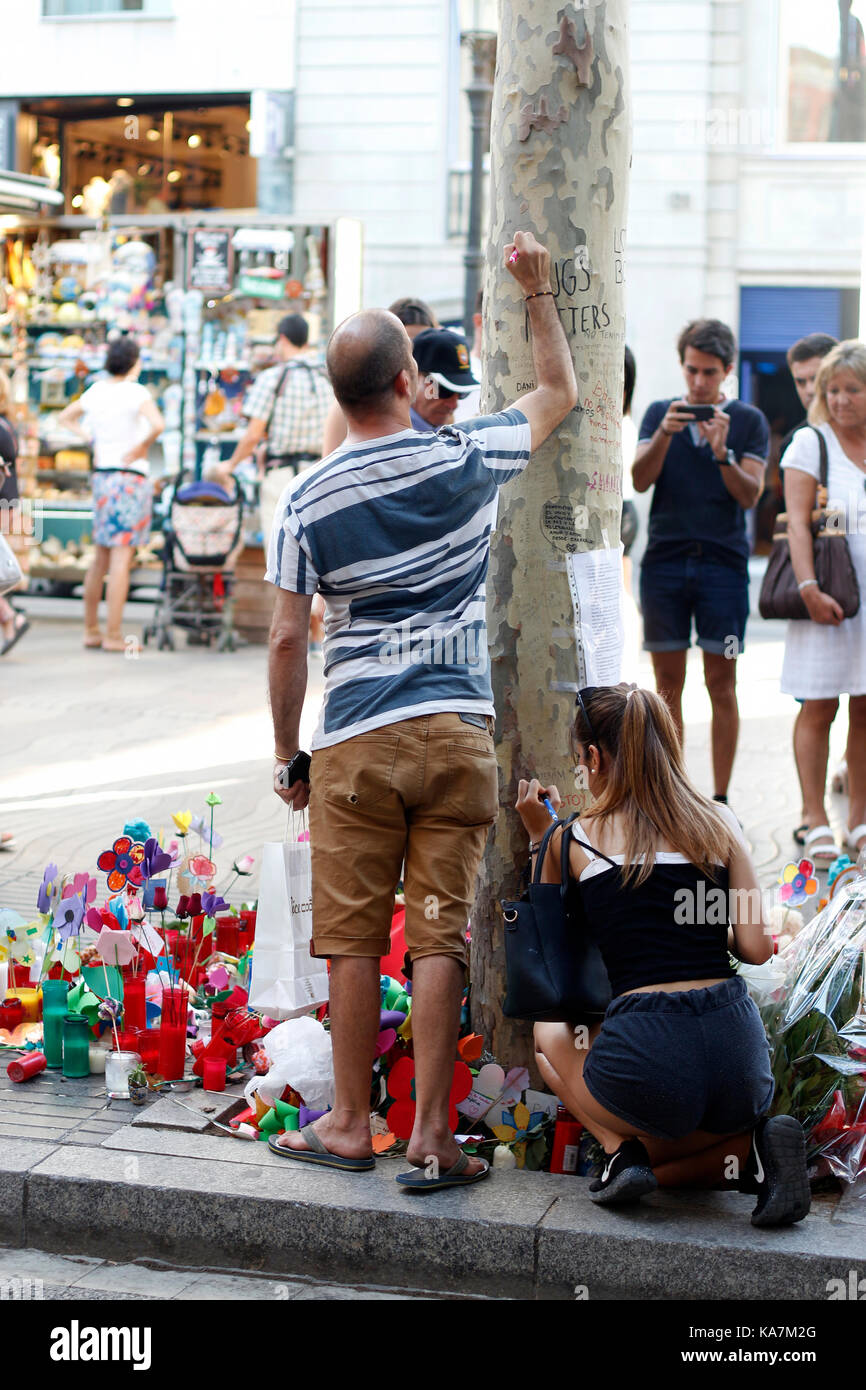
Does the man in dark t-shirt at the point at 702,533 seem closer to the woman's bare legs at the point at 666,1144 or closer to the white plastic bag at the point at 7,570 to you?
the white plastic bag at the point at 7,570

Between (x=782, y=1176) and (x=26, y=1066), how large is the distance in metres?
1.96

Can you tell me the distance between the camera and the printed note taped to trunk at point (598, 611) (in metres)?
4.06

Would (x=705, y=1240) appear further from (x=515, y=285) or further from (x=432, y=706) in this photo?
(x=515, y=285)

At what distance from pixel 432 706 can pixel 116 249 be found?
40.6 feet

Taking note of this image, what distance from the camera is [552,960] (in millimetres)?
3648

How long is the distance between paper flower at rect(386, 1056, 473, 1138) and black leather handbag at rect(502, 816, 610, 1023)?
32 centimetres

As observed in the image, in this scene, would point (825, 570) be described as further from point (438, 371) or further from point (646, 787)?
point (646, 787)

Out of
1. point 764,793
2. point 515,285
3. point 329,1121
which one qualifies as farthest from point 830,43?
point 329,1121

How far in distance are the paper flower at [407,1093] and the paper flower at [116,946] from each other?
86 cm

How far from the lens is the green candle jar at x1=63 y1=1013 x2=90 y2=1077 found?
167 inches

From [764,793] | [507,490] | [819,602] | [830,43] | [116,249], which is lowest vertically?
[764,793]

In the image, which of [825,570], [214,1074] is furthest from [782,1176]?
[825,570]

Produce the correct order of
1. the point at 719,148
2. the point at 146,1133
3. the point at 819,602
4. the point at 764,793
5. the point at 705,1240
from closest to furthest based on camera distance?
the point at 705,1240, the point at 146,1133, the point at 819,602, the point at 764,793, the point at 719,148

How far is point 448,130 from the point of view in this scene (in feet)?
62.2
